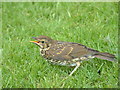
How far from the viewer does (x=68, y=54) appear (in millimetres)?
5668

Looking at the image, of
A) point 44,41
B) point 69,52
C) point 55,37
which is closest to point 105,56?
point 69,52

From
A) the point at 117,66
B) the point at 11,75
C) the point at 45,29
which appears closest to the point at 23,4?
the point at 45,29

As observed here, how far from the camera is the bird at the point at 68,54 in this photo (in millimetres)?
5648

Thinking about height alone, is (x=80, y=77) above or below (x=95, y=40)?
below

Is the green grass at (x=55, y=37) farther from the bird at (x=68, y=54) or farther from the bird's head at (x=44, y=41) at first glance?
the bird's head at (x=44, y=41)

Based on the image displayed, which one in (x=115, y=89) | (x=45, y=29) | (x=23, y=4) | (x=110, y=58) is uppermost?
(x=23, y=4)

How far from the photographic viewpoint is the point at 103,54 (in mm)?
5617

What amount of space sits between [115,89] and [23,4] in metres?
4.26

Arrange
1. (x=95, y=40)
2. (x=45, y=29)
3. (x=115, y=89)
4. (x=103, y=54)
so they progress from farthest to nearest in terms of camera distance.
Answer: (x=45, y=29), (x=95, y=40), (x=103, y=54), (x=115, y=89)

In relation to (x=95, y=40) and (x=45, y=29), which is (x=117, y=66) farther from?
(x=45, y=29)

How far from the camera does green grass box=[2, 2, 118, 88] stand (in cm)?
554

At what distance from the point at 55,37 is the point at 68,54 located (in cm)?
149

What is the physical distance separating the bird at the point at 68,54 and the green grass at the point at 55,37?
0.19 m

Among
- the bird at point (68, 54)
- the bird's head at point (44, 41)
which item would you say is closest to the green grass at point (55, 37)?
the bird at point (68, 54)
